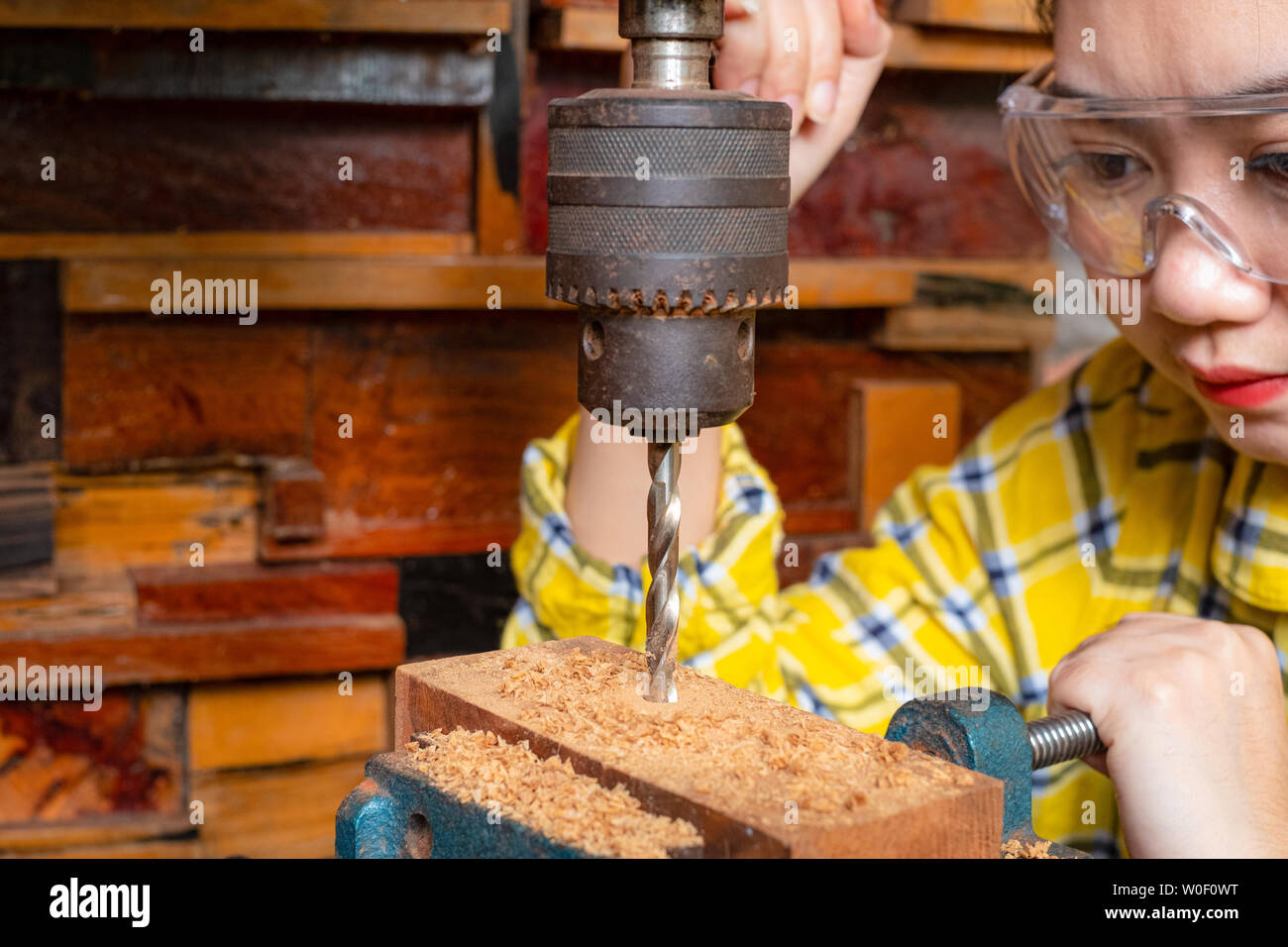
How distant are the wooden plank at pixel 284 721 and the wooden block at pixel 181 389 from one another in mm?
306

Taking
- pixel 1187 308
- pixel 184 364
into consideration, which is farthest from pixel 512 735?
pixel 184 364

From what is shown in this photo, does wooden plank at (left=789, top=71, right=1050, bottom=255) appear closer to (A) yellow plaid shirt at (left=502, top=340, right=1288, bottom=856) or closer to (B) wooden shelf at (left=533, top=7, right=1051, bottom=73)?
(B) wooden shelf at (left=533, top=7, right=1051, bottom=73)

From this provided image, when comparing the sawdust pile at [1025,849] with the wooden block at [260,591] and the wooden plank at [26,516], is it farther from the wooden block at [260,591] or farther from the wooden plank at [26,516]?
the wooden plank at [26,516]

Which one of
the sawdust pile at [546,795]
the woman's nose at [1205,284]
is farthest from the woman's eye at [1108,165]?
the sawdust pile at [546,795]

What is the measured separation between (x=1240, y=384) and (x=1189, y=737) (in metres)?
0.30

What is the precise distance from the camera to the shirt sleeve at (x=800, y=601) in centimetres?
131

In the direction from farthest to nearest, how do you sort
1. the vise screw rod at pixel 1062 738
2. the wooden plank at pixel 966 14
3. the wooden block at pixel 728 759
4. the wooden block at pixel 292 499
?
the wooden plank at pixel 966 14 < the wooden block at pixel 292 499 < the vise screw rod at pixel 1062 738 < the wooden block at pixel 728 759

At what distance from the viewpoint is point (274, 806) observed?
1807 millimetres

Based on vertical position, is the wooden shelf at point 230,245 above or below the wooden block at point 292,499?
above

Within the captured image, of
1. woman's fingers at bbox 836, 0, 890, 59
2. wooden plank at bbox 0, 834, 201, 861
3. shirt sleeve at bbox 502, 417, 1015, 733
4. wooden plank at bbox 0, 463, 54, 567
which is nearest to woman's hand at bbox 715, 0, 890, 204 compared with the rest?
woman's fingers at bbox 836, 0, 890, 59

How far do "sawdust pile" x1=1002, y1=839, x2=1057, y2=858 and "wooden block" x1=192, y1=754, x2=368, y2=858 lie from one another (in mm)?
1136

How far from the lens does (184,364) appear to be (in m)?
1.69

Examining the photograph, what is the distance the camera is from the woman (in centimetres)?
109

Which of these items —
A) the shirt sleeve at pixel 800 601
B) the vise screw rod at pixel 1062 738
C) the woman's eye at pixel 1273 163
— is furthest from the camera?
the shirt sleeve at pixel 800 601
